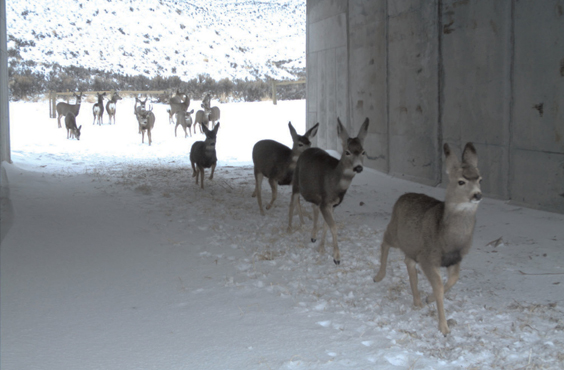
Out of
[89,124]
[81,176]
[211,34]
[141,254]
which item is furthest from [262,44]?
[141,254]

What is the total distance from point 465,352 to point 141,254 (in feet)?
12.3

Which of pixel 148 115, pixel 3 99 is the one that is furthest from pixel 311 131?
pixel 148 115

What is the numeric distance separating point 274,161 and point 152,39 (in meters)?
50.6

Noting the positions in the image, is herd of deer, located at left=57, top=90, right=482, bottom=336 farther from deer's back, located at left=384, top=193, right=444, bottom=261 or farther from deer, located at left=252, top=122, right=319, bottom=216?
deer, located at left=252, top=122, right=319, bottom=216

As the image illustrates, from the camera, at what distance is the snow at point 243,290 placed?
400cm

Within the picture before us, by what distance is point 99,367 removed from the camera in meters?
3.82

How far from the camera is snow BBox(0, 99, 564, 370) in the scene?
13.1ft

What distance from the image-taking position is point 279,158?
332 inches

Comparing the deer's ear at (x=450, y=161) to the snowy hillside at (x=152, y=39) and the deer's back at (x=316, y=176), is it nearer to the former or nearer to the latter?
the deer's back at (x=316, y=176)

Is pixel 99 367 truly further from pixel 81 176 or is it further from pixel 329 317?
pixel 81 176

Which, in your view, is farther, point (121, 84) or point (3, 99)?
point (121, 84)

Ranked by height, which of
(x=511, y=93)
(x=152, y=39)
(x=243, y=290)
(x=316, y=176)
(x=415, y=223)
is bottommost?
(x=243, y=290)

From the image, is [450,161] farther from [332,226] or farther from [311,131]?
[311,131]

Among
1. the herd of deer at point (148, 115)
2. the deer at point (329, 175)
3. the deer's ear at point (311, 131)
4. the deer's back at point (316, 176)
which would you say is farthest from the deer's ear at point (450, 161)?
the herd of deer at point (148, 115)
